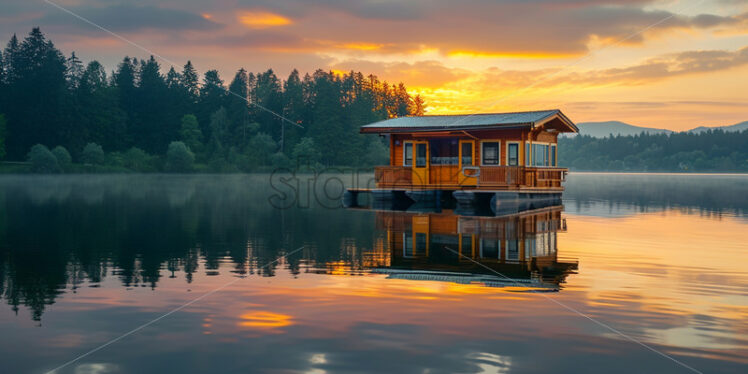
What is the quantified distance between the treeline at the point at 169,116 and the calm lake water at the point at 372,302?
9078cm

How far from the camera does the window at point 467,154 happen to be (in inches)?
1443

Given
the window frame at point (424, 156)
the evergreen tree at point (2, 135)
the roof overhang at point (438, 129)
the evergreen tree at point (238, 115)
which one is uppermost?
the evergreen tree at point (238, 115)

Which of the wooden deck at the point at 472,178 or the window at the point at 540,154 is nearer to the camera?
the wooden deck at the point at 472,178

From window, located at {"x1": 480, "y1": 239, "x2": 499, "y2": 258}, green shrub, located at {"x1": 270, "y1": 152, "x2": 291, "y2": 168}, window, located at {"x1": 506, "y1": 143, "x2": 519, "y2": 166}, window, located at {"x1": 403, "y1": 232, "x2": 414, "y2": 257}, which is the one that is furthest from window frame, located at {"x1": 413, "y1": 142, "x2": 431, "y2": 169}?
green shrub, located at {"x1": 270, "y1": 152, "x2": 291, "y2": 168}

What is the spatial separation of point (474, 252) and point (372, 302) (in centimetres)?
646

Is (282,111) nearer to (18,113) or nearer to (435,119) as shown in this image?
(18,113)

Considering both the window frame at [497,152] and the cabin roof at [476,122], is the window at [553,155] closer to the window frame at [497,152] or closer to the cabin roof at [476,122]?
the cabin roof at [476,122]

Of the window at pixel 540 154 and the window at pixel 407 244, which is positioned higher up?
the window at pixel 540 154

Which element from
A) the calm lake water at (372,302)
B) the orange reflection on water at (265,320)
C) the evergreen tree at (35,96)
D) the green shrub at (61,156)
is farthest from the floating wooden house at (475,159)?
the evergreen tree at (35,96)

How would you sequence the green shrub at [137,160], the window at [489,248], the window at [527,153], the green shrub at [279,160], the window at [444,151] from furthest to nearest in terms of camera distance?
1. the green shrub at [279,160]
2. the green shrub at [137,160]
3. the window at [444,151]
4. the window at [527,153]
5. the window at [489,248]

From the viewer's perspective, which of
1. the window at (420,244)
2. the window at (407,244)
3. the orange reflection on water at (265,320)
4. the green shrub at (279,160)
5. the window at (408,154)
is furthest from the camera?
the green shrub at (279,160)

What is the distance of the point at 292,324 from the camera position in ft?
27.4

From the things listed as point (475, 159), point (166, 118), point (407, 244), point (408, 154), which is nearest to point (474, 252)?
point (407, 244)

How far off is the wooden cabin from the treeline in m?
70.5
